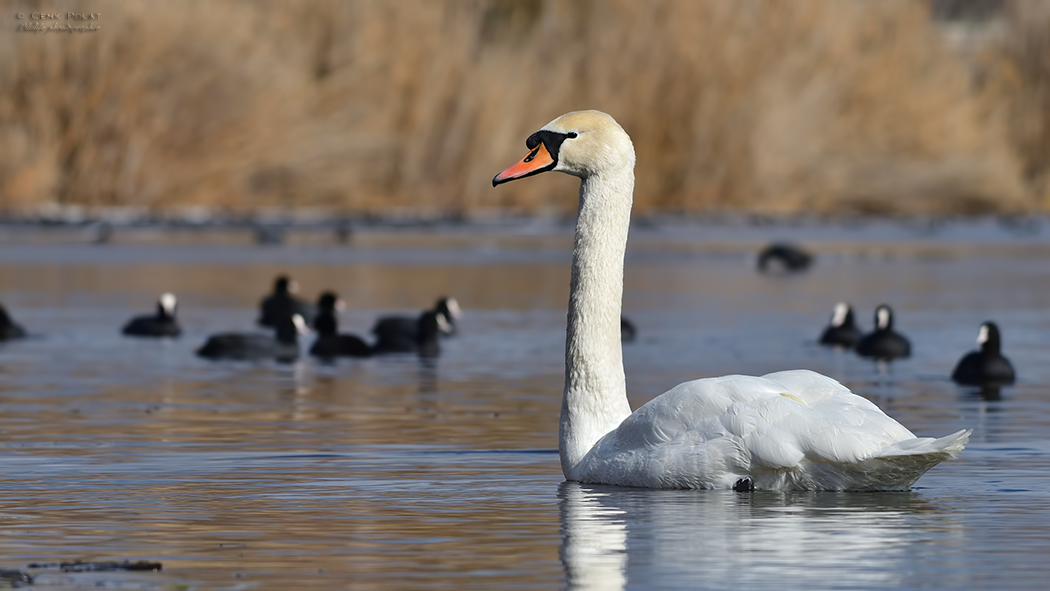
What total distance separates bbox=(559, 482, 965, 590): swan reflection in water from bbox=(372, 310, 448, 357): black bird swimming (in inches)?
283

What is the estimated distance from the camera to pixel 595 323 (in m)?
8.79

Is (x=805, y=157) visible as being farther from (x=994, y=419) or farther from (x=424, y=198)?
(x=994, y=419)

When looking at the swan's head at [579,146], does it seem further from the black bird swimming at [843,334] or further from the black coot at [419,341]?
the black bird swimming at [843,334]

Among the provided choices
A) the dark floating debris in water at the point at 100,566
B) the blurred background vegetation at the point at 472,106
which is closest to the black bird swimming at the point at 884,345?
the dark floating debris in water at the point at 100,566

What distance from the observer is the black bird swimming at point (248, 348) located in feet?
49.1

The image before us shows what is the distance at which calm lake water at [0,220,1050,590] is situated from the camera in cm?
652

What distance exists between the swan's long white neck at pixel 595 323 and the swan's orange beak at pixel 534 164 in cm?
28

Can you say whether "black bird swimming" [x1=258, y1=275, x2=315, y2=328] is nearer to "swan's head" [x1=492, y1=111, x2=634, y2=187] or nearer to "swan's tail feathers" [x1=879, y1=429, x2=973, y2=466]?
"swan's head" [x1=492, y1=111, x2=634, y2=187]

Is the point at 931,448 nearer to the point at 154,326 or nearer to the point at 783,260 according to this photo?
the point at 154,326

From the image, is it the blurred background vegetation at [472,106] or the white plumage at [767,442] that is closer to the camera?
the white plumage at [767,442]

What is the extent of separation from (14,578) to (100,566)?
0.31m

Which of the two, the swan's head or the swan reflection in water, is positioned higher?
the swan's head

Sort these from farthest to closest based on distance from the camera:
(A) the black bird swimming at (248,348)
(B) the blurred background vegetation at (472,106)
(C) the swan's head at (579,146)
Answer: (B) the blurred background vegetation at (472,106)
(A) the black bird swimming at (248,348)
(C) the swan's head at (579,146)

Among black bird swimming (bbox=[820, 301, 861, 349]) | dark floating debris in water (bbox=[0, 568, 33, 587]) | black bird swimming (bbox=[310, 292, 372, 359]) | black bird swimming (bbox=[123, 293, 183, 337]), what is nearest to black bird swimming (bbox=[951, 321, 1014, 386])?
black bird swimming (bbox=[820, 301, 861, 349])
